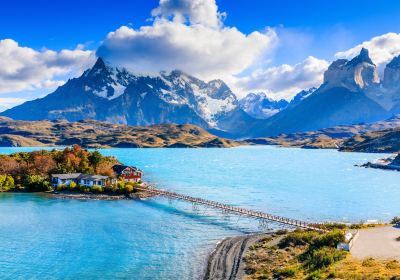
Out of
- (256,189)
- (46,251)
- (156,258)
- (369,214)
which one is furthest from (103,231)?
(256,189)

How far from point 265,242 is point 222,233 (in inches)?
454

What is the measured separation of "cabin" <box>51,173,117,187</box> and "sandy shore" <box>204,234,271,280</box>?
61.1m

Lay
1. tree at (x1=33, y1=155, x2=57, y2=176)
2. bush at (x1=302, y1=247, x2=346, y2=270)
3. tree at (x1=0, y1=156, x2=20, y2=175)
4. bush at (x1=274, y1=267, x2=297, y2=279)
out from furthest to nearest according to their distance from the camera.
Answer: tree at (x1=33, y1=155, x2=57, y2=176), tree at (x1=0, y1=156, x2=20, y2=175), bush at (x1=302, y1=247, x2=346, y2=270), bush at (x1=274, y1=267, x2=297, y2=279)

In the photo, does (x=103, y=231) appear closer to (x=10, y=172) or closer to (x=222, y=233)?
(x=222, y=233)

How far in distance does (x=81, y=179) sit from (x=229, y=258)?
251ft

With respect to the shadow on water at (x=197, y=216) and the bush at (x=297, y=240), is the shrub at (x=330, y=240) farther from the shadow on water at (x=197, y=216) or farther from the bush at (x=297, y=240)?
the shadow on water at (x=197, y=216)

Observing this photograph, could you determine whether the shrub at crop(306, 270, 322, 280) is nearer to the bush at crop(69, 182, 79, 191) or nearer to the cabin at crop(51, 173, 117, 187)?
the cabin at crop(51, 173, 117, 187)

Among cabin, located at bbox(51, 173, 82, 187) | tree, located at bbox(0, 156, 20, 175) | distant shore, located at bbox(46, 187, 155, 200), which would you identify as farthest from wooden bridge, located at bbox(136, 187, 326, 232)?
tree, located at bbox(0, 156, 20, 175)

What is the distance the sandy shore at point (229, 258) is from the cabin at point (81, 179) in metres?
61.1

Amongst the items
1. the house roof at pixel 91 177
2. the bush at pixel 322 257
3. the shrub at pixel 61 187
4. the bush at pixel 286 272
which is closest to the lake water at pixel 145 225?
the shrub at pixel 61 187

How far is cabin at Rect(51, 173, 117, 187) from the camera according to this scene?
407 ft

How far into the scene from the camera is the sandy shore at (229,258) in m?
54.1

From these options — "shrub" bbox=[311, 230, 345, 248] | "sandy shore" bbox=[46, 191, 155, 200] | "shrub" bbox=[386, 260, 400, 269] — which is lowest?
"shrub" bbox=[386, 260, 400, 269]

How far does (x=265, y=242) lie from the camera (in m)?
69.4
